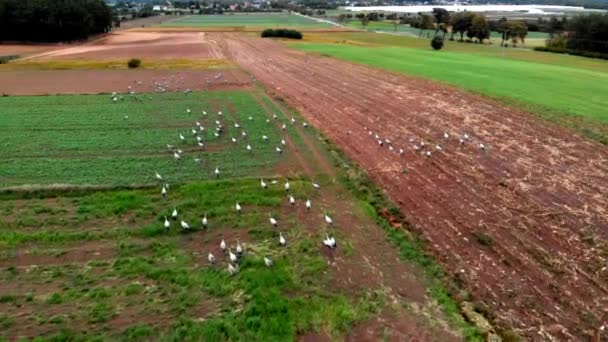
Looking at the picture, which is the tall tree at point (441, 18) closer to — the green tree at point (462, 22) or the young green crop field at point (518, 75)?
the green tree at point (462, 22)

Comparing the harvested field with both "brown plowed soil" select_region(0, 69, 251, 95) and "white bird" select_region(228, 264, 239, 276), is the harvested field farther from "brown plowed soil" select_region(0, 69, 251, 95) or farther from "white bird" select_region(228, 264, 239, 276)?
"white bird" select_region(228, 264, 239, 276)

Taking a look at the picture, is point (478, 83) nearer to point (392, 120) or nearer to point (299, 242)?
point (392, 120)

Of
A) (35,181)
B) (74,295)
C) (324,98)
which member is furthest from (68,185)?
(324,98)

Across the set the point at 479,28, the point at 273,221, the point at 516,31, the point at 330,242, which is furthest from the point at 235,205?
the point at 479,28

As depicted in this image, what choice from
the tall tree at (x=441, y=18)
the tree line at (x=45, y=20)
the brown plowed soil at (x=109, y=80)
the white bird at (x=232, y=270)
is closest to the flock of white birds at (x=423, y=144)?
the white bird at (x=232, y=270)

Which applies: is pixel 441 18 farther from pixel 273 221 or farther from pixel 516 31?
pixel 273 221

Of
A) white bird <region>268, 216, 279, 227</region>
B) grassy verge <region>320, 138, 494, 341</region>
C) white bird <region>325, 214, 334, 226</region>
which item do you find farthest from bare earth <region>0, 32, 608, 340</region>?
white bird <region>268, 216, 279, 227</region>
